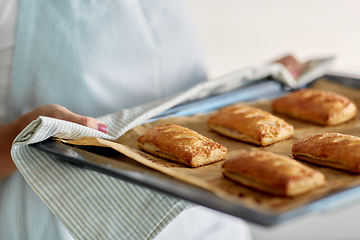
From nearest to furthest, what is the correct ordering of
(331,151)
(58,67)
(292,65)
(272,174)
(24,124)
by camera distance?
(272,174) → (331,151) → (24,124) → (58,67) → (292,65)

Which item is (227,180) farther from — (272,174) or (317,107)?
(317,107)

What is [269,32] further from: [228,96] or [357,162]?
[357,162]

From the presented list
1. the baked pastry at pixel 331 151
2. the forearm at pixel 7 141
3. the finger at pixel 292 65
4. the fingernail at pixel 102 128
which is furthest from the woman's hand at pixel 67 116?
the finger at pixel 292 65

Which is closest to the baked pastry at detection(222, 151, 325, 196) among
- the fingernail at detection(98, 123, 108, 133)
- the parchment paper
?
the parchment paper

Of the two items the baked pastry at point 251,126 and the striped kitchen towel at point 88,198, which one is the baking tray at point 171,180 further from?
the baked pastry at point 251,126

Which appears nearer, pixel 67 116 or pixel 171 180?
pixel 171 180

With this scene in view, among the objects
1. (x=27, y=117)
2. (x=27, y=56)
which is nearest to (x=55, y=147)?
(x=27, y=117)

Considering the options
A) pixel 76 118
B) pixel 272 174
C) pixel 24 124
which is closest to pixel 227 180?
pixel 272 174
